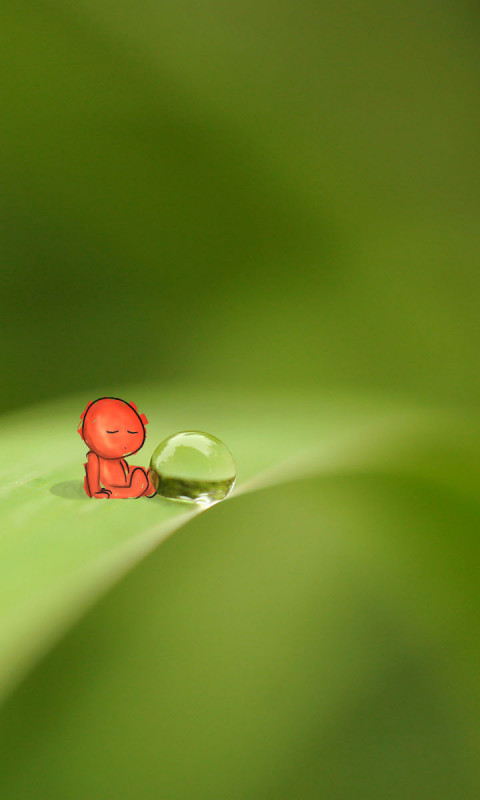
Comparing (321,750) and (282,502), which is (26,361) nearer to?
(282,502)

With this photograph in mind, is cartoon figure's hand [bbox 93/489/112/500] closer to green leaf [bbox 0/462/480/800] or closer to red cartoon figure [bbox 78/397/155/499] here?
red cartoon figure [bbox 78/397/155/499]

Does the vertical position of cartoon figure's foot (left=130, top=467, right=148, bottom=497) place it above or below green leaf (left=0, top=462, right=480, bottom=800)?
above

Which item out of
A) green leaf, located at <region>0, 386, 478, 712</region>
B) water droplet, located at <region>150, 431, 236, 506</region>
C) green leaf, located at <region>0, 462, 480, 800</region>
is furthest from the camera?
water droplet, located at <region>150, 431, 236, 506</region>

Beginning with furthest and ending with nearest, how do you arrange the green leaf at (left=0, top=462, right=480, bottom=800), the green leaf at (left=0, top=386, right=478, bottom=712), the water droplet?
the water droplet
the green leaf at (left=0, top=386, right=478, bottom=712)
the green leaf at (left=0, top=462, right=480, bottom=800)

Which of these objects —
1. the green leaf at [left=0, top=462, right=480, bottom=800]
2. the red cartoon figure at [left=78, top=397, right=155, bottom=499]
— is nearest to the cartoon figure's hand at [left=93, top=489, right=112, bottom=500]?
the red cartoon figure at [left=78, top=397, right=155, bottom=499]

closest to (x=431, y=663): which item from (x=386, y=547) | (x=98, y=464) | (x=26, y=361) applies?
(x=386, y=547)

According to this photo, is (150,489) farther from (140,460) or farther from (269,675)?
(269,675)

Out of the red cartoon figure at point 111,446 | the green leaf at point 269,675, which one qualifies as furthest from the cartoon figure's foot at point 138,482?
the green leaf at point 269,675

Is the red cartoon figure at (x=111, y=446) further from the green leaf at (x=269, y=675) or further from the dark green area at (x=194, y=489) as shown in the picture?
the green leaf at (x=269, y=675)
